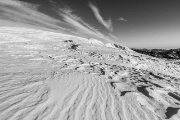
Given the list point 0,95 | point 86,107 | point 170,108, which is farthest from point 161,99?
point 0,95

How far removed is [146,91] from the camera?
3.87m

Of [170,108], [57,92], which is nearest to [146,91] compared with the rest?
[170,108]

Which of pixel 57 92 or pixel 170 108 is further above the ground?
pixel 57 92

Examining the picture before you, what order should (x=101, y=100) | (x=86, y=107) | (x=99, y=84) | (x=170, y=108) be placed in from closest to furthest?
(x=86, y=107) → (x=170, y=108) → (x=101, y=100) → (x=99, y=84)

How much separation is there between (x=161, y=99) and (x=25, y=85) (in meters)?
4.27

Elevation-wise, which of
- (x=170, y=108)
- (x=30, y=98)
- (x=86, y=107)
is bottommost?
(x=170, y=108)

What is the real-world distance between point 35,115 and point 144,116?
239 centimetres

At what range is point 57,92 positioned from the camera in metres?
3.30

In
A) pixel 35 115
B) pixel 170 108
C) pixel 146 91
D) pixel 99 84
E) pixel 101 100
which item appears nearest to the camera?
pixel 35 115

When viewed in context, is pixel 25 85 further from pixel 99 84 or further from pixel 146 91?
pixel 146 91

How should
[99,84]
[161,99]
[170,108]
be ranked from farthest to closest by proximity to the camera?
[99,84]
[161,99]
[170,108]

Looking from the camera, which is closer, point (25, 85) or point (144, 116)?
point (144, 116)

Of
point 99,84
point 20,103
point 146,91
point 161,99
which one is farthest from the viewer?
point 99,84

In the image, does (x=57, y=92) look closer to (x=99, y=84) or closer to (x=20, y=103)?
(x=20, y=103)
